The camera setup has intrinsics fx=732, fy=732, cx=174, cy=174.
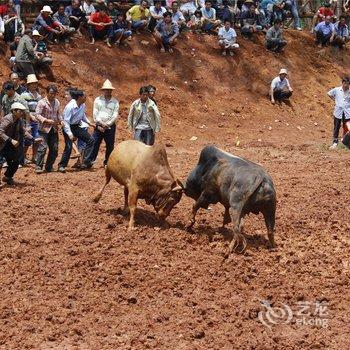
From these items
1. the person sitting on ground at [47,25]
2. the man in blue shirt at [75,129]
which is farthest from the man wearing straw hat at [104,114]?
the person sitting on ground at [47,25]

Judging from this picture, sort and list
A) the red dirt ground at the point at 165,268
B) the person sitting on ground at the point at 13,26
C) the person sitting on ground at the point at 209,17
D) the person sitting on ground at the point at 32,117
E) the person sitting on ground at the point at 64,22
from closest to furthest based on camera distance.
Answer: the red dirt ground at the point at 165,268 < the person sitting on ground at the point at 32,117 < the person sitting on ground at the point at 13,26 < the person sitting on ground at the point at 64,22 < the person sitting on ground at the point at 209,17

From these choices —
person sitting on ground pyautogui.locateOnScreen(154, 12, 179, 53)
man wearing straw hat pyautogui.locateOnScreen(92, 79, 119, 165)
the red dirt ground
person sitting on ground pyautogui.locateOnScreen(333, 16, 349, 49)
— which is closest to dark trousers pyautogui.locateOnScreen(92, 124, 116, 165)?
man wearing straw hat pyautogui.locateOnScreen(92, 79, 119, 165)

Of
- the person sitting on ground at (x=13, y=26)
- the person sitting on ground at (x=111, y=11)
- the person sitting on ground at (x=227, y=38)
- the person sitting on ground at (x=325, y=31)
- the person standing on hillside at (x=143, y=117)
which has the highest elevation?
the person sitting on ground at (x=325, y=31)

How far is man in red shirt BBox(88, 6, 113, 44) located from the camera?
829 inches

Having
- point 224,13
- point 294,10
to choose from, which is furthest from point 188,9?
point 294,10

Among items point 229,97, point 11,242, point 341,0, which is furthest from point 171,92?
point 11,242

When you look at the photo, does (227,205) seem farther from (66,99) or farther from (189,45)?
(189,45)

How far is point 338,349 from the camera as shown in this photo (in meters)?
7.60

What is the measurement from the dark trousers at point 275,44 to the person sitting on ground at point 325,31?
1697 mm

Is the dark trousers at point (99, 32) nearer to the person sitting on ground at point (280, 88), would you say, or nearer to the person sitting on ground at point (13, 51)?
the person sitting on ground at point (13, 51)

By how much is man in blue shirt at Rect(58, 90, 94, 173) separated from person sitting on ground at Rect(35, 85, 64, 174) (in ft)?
0.66

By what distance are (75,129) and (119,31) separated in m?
8.06

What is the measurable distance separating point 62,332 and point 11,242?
2430mm

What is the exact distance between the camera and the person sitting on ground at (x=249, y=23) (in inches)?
963
